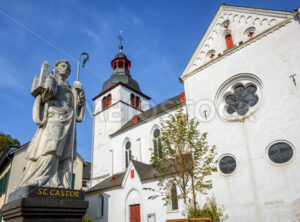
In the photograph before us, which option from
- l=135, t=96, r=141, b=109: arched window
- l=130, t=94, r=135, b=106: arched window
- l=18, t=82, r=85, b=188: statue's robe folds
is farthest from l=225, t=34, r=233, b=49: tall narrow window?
l=135, t=96, r=141, b=109: arched window

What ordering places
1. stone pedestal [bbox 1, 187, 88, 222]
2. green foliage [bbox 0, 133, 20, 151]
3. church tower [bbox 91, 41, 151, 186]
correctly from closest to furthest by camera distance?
stone pedestal [bbox 1, 187, 88, 222] → green foliage [bbox 0, 133, 20, 151] → church tower [bbox 91, 41, 151, 186]

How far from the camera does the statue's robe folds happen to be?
464 centimetres

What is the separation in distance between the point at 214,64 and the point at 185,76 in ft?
8.00

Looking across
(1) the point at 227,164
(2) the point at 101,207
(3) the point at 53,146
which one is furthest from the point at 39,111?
(2) the point at 101,207

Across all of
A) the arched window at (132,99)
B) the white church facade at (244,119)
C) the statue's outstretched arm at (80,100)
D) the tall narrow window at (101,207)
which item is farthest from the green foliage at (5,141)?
the statue's outstretched arm at (80,100)

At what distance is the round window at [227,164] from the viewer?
1318cm

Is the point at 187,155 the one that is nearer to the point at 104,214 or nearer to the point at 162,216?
the point at 162,216

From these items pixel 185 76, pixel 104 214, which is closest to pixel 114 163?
pixel 104 214

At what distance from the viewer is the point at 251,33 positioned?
15.2 m

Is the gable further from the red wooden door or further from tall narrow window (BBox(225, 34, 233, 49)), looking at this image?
the red wooden door

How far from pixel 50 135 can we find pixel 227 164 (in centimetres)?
1099

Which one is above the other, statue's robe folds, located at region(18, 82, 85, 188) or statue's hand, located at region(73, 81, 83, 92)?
statue's hand, located at region(73, 81, 83, 92)

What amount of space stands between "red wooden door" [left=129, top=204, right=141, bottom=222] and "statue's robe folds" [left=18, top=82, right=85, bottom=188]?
1377 centimetres

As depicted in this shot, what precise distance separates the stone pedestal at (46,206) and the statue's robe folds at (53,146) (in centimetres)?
34
